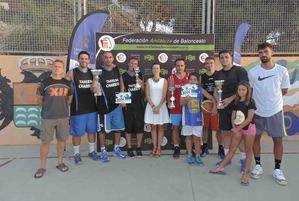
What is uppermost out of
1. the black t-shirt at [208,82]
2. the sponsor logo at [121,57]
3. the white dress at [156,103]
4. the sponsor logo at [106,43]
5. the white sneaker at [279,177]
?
the sponsor logo at [106,43]

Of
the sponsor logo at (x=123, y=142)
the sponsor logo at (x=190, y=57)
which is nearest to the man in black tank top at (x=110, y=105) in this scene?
the sponsor logo at (x=123, y=142)

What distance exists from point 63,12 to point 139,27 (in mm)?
1591

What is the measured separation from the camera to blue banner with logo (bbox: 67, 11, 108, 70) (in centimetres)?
703

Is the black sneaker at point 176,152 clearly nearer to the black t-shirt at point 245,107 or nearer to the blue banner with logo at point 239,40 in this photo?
the black t-shirt at point 245,107

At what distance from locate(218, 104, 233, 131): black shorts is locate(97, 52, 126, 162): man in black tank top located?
172 centimetres

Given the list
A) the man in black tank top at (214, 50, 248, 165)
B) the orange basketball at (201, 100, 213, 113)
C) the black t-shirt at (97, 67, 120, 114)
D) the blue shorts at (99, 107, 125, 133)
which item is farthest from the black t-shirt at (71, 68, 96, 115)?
the man in black tank top at (214, 50, 248, 165)

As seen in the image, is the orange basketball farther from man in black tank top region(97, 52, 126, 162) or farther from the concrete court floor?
man in black tank top region(97, 52, 126, 162)

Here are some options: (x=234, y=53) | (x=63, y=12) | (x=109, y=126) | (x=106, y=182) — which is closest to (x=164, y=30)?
(x=234, y=53)

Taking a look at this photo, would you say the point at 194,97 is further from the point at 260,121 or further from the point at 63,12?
the point at 63,12

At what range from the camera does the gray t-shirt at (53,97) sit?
5930mm

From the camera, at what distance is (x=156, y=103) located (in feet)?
22.2

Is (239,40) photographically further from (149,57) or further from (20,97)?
(20,97)

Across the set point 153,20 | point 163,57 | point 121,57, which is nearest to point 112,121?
point 121,57

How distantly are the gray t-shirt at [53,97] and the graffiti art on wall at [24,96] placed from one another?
6.75 ft
